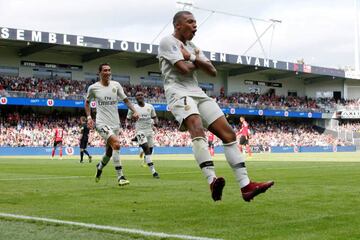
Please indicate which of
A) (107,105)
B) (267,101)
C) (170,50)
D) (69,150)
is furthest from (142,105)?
(267,101)

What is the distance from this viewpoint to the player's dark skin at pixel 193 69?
645 cm

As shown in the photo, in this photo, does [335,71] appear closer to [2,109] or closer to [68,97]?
[68,97]

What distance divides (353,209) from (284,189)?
300 centimetres

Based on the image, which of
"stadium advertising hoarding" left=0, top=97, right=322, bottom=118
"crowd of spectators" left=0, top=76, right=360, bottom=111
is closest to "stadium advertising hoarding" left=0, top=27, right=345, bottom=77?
"crowd of spectators" left=0, top=76, right=360, bottom=111

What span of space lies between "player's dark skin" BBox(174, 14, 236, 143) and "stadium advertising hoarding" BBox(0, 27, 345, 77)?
45041 millimetres

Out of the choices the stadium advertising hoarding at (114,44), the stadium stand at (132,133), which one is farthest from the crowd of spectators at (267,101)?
the stadium advertising hoarding at (114,44)

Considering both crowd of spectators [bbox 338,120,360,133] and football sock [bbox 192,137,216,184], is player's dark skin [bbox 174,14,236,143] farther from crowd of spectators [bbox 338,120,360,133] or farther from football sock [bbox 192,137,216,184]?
crowd of spectators [bbox 338,120,360,133]

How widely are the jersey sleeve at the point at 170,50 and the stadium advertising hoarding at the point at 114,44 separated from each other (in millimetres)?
45028

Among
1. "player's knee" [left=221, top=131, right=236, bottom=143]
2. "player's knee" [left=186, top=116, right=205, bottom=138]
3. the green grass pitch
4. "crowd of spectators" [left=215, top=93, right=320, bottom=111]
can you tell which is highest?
"crowd of spectators" [left=215, top=93, right=320, bottom=111]

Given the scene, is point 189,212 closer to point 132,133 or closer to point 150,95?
point 132,133

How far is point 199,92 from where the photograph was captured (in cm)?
677

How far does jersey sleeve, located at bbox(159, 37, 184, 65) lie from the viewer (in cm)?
657

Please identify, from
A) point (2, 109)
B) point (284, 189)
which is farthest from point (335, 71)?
point (284, 189)

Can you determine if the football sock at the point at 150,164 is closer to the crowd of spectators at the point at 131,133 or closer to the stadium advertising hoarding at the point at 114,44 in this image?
the crowd of spectators at the point at 131,133
